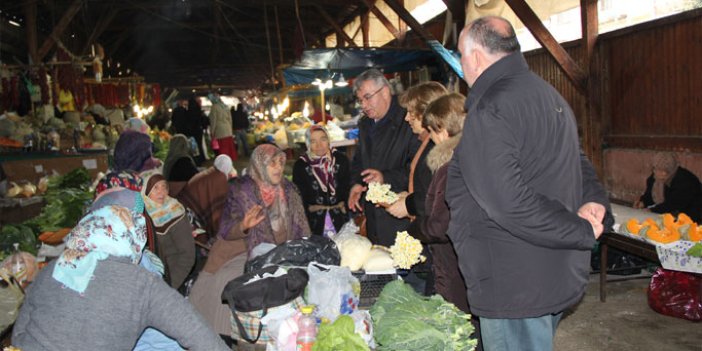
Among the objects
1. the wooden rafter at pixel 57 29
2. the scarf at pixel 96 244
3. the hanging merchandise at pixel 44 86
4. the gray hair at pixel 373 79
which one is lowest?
the scarf at pixel 96 244

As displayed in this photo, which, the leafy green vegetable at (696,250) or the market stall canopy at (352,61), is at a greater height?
the market stall canopy at (352,61)

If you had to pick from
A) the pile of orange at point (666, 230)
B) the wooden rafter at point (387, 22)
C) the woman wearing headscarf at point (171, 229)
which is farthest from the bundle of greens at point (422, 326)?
the wooden rafter at point (387, 22)

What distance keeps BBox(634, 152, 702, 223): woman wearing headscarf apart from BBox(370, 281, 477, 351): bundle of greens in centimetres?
415

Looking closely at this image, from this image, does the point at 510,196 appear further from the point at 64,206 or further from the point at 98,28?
the point at 98,28

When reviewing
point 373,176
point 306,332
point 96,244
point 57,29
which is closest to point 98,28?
point 57,29

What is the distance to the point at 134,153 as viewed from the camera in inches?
228

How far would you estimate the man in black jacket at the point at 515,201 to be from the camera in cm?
229

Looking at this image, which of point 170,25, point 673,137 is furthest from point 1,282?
point 170,25

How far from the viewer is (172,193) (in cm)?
686

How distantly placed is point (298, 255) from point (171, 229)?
1.30 metres

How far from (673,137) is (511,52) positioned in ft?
19.3

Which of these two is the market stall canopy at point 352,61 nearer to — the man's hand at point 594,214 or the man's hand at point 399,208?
the man's hand at point 399,208

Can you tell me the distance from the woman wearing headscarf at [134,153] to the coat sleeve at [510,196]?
13.8 ft

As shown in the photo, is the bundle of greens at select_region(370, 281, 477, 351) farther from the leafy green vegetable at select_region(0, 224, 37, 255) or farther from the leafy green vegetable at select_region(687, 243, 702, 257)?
the leafy green vegetable at select_region(0, 224, 37, 255)
